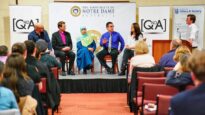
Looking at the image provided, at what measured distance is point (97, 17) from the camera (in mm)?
→ 9164

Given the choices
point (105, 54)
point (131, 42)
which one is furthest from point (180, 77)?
point (105, 54)

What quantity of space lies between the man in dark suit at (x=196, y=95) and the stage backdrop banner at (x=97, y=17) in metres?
7.20

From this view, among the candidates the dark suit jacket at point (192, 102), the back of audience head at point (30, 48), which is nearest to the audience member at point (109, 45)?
the back of audience head at point (30, 48)

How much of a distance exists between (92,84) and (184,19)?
128 inches

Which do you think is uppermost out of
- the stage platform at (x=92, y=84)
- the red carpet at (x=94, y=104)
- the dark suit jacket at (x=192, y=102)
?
the dark suit jacket at (x=192, y=102)

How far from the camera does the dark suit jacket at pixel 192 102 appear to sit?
1.90 metres

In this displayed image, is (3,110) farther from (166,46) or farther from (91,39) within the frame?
(166,46)

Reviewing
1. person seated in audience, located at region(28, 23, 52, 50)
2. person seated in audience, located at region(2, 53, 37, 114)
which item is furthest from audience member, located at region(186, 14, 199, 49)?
person seated in audience, located at region(2, 53, 37, 114)

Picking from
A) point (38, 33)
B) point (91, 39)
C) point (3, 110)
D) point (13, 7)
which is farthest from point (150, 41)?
point (3, 110)

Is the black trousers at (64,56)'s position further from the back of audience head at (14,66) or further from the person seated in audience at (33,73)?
the back of audience head at (14,66)

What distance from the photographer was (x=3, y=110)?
2768 mm

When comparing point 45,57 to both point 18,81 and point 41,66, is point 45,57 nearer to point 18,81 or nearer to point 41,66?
point 41,66

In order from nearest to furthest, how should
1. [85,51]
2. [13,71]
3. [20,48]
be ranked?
1. [13,71]
2. [20,48]
3. [85,51]

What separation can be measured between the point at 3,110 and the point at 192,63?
5.14 feet
